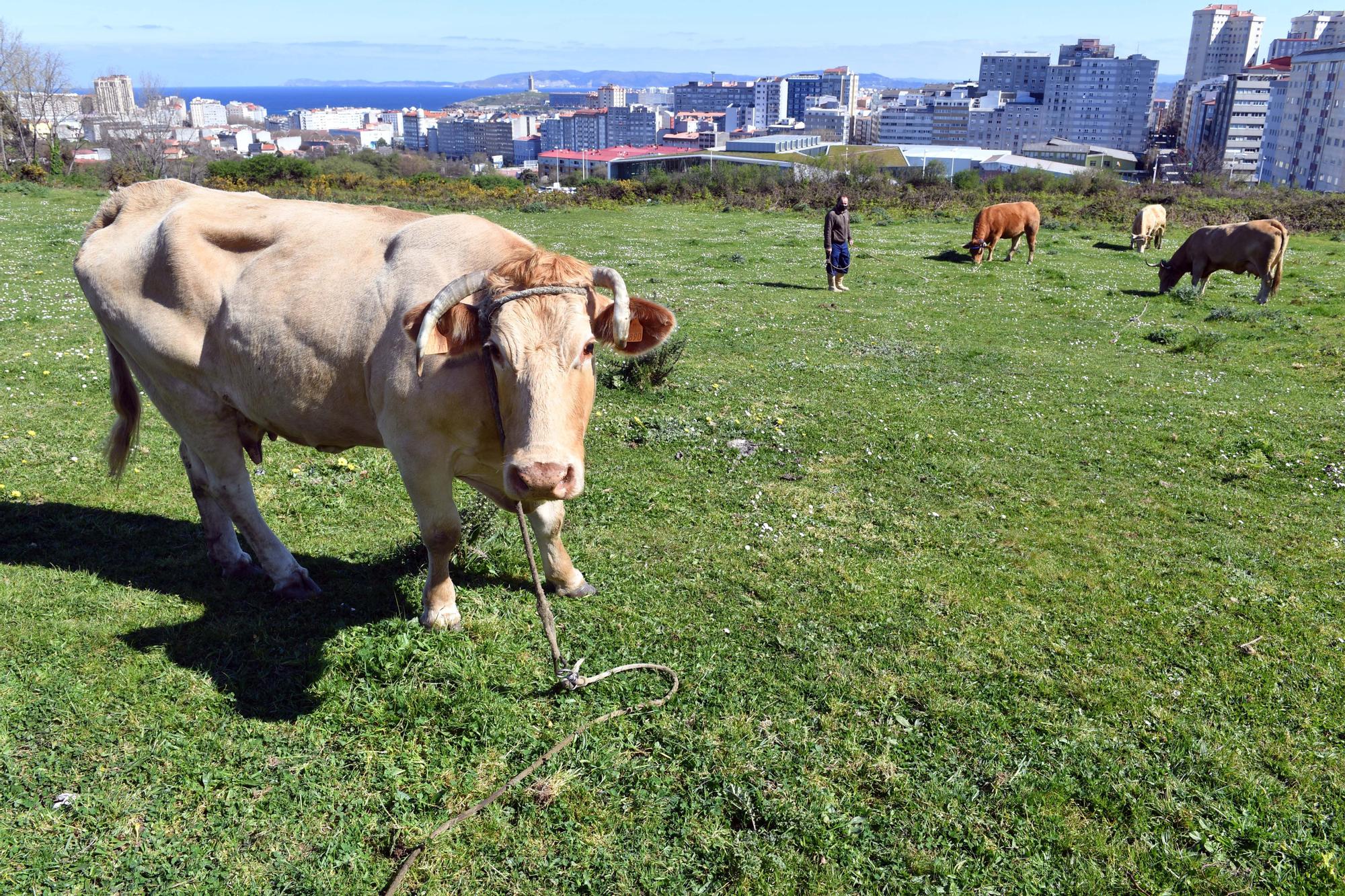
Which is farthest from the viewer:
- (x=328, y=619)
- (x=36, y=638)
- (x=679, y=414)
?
(x=679, y=414)

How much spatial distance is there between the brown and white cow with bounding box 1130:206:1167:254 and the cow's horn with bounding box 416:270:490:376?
30273 millimetres

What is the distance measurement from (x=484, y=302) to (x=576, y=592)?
2.85 metres

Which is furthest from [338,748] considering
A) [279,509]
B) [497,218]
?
[497,218]

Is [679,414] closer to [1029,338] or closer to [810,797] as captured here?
[810,797]

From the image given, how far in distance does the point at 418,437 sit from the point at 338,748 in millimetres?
1919

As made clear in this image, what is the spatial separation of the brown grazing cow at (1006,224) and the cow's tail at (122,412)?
24.6 meters

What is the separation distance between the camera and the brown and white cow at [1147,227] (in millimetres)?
29875

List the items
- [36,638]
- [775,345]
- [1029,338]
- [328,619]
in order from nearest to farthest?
[36,638]
[328,619]
[775,345]
[1029,338]

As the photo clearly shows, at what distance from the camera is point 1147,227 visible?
30.2 m

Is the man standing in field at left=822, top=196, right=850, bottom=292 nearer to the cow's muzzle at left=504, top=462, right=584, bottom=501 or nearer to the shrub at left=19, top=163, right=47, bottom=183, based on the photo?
the cow's muzzle at left=504, top=462, right=584, bottom=501

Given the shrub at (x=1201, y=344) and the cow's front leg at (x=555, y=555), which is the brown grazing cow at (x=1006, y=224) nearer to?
the shrub at (x=1201, y=344)

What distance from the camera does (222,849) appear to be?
A: 4387mm

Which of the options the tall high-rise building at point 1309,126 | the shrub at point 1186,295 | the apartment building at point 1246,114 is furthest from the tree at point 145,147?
the apartment building at point 1246,114

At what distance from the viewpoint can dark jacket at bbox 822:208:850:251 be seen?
66.4ft
